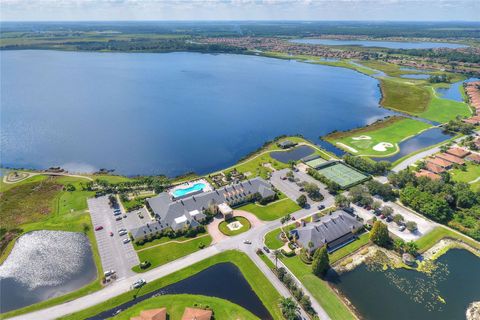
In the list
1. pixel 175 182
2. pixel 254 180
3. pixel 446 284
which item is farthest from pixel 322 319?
pixel 175 182

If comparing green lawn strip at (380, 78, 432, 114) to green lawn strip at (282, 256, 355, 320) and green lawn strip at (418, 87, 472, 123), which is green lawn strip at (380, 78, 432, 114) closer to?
green lawn strip at (418, 87, 472, 123)

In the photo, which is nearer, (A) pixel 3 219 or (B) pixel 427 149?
(A) pixel 3 219

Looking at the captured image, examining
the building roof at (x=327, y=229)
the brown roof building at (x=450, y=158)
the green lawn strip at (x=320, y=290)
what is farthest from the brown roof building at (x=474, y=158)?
the green lawn strip at (x=320, y=290)

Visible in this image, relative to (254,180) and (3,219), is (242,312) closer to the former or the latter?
(254,180)

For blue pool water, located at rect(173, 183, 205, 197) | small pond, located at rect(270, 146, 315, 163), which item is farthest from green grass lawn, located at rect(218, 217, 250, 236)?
small pond, located at rect(270, 146, 315, 163)

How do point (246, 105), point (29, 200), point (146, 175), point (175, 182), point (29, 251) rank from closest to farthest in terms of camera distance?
point (29, 251), point (29, 200), point (175, 182), point (146, 175), point (246, 105)

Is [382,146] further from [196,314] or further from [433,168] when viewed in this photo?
[196,314]

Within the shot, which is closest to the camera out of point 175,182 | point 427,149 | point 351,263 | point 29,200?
point 351,263
